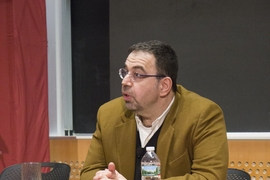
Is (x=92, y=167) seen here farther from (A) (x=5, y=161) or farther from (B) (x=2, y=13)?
(B) (x=2, y=13)

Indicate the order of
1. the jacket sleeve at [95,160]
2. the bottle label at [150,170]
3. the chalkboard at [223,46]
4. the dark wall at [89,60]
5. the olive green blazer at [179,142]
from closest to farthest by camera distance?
the bottle label at [150,170], the olive green blazer at [179,142], the jacket sleeve at [95,160], the chalkboard at [223,46], the dark wall at [89,60]

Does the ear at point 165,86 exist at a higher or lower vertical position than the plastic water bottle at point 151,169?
higher

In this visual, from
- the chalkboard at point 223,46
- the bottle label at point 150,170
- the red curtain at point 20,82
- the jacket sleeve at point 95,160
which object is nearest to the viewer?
the bottle label at point 150,170

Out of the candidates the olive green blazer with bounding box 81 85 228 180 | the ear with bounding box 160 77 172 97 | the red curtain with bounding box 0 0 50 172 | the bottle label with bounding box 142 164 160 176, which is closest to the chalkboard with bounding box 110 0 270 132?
the red curtain with bounding box 0 0 50 172

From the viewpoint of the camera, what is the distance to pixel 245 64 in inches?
151

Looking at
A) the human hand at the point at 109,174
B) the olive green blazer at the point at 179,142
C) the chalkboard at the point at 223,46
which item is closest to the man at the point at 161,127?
the olive green blazer at the point at 179,142

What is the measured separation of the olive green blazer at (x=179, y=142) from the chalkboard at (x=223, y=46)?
1.62m

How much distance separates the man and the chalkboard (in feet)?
5.37

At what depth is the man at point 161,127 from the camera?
2.09 meters

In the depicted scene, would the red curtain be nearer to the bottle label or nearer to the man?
the man

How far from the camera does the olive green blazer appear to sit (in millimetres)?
2057

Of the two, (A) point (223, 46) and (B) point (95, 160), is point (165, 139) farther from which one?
(A) point (223, 46)

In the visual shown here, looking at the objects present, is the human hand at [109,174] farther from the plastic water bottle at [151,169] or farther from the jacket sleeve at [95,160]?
the jacket sleeve at [95,160]

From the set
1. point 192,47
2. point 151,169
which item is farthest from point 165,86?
point 192,47
